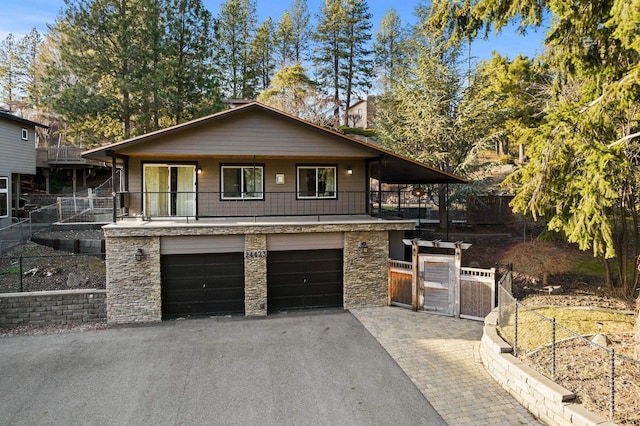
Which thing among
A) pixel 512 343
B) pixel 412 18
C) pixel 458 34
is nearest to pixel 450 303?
pixel 512 343

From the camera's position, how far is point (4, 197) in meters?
18.5

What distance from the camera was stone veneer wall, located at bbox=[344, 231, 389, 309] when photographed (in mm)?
11406

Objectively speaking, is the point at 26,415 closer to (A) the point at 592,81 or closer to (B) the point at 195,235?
(B) the point at 195,235

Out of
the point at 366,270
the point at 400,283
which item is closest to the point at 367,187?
the point at 366,270

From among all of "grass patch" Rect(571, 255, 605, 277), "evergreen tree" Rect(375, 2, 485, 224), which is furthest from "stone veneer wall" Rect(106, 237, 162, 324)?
"grass patch" Rect(571, 255, 605, 277)

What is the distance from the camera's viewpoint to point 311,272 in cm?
1141

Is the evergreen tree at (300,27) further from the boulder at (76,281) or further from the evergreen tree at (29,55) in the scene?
the boulder at (76,281)

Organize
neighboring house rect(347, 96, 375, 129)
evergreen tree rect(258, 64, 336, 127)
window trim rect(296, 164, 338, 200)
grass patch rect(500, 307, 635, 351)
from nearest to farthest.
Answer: grass patch rect(500, 307, 635, 351) → window trim rect(296, 164, 338, 200) → evergreen tree rect(258, 64, 336, 127) → neighboring house rect(347, 96, 375, 129)

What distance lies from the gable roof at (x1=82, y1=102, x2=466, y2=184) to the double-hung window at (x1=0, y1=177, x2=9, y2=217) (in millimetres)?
11494

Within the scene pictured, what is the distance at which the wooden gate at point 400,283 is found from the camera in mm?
11281

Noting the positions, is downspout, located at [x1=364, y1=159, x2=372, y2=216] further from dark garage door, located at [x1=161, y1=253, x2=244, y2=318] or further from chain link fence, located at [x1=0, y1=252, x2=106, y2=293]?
chain link fence, located at [x1=0, y1=252, x2=106, y2=293]

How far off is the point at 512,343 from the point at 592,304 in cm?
363

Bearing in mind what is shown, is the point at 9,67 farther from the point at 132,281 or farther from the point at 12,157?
the point at 132,281

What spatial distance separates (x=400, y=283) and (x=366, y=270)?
118 centimetres
